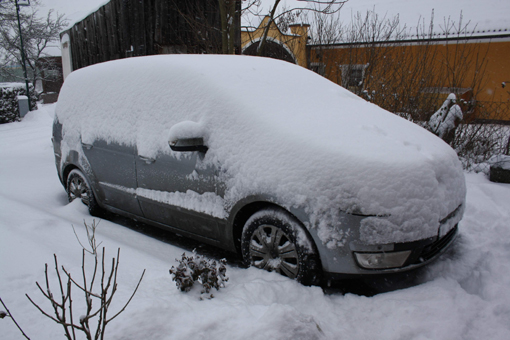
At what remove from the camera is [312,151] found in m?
2.34

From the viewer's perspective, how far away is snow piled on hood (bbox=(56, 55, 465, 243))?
2.22 metres

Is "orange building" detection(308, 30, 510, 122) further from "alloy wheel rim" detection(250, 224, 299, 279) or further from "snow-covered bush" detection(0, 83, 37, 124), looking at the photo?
"snow-covered bush" detection(0, 83, 37, 124)

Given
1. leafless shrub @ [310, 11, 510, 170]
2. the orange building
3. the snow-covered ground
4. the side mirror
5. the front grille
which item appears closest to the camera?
the snow-covered ground

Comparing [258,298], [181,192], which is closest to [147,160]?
[181,192]

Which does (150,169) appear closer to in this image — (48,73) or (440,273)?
(440,273)

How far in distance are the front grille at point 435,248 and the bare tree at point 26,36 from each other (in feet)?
76.2

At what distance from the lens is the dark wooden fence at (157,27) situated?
7.98 metres

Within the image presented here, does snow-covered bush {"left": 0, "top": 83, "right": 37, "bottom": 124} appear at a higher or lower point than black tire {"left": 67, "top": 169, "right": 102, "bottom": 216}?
higher

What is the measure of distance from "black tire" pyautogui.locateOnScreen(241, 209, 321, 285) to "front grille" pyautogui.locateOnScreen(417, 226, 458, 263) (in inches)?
27.4

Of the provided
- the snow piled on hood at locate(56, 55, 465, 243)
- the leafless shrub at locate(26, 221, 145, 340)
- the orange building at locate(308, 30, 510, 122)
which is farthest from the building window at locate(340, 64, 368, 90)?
the leafless shrub at locate(26, 221, 145, 340)

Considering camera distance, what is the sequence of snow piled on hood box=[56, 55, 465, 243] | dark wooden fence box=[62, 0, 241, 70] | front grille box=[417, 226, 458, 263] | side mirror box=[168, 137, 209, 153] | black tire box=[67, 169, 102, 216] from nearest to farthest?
snow piled on hood box=[56, 55, 465, 243], front grille box=[417, 226, 458, 263], side mirror box=[168, 137, 209, 153], black tire box=[67, 169, 102, 216], dark wooden fence box=[62, 0, 241, 70]

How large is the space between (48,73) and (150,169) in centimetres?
2760

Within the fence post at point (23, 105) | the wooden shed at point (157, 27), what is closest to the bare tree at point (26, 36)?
the fence post at point (23, 105)

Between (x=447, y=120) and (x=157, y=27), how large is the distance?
6.35 metres
